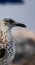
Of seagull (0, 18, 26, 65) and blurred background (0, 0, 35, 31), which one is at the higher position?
blurred background (0, 0, 35, 31)

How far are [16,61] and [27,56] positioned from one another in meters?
0.08

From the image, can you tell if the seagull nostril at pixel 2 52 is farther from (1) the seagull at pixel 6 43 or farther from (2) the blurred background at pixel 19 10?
Answer: (2) the blurred background at pixel 19 10

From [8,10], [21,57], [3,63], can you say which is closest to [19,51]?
[21,57]

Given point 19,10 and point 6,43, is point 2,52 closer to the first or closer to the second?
point 6,43

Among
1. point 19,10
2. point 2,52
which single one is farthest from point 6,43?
point 19,10

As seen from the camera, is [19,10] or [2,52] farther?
[19,10]

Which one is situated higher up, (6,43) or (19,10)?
(19,10)

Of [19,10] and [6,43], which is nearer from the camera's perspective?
[6,43]

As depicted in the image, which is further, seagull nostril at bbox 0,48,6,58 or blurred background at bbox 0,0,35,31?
blurred background at bbox 0,0,35,31

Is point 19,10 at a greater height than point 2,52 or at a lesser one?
greater

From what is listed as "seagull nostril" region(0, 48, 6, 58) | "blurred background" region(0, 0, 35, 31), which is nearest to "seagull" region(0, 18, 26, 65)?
"seagull nostril" region(0, 48, 6, 58)

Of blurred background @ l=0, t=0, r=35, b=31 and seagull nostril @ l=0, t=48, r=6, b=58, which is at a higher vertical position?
blurred background @ l=0, t=0, r=35, b=31

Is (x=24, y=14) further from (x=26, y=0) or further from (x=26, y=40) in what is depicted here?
(x=26, y=40)

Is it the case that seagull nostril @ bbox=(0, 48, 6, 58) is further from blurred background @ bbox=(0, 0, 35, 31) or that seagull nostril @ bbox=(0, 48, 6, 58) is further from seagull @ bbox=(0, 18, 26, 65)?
blurred background @ bbox=(0, 0, 35, 31)
